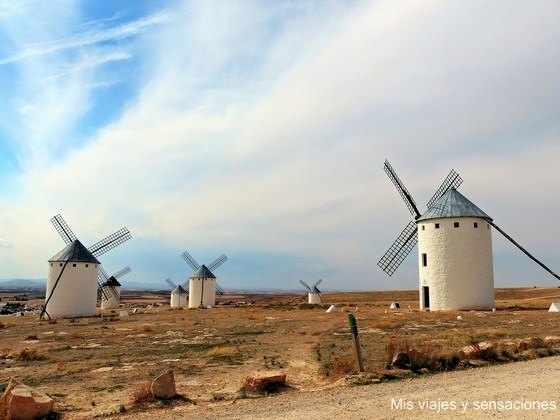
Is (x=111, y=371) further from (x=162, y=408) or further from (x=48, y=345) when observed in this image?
(x=48, y=345)

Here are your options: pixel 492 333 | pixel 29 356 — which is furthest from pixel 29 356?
pixel 492 333

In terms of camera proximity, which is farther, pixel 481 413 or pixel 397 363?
pixel 397 363

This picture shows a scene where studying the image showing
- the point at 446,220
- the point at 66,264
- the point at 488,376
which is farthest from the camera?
the point at 66,264

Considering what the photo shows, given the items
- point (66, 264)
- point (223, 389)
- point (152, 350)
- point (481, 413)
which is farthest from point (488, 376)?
point (66, 264)

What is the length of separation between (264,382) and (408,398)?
2.95 meters

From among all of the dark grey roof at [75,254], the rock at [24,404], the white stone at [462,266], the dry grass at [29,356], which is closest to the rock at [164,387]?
the rock at [24,404]

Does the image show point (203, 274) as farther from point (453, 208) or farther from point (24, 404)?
point (24, 404)

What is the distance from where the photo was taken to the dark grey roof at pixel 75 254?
3453 centimetres

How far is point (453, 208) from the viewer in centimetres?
2761

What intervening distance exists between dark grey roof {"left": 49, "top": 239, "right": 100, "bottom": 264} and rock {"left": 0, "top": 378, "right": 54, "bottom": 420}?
98.2ft

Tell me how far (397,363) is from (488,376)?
1.94m

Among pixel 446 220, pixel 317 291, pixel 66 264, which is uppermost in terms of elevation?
pixel 446 220

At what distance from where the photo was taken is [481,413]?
245 inches

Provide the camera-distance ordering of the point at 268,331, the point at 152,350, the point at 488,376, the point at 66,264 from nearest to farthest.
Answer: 1. the point at 488,376
2. the point at 152,350
3. the point at 268,331
4. the point at 66,264
